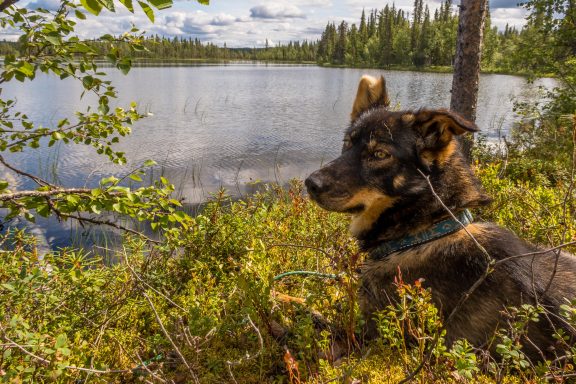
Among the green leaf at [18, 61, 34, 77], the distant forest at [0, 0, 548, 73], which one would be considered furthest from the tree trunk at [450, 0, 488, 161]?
the distant forest at [0, 0, 548, 73]

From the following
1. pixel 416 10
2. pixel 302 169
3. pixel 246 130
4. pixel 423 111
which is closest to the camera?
pixel 423 111

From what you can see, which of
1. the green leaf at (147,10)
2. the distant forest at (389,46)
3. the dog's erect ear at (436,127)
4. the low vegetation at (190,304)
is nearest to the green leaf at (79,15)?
the low vegetation at (190,304)

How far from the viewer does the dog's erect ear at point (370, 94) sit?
13.7 ft

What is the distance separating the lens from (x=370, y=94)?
4195mm

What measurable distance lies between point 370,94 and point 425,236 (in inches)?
76.6

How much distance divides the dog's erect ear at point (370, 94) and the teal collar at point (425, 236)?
1678 millimetres

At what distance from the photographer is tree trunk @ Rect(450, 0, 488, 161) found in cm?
681

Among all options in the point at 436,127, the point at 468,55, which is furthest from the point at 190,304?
the point at 468,55

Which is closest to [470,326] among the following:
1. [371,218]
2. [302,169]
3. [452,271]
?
[452,271]

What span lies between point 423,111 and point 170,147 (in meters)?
11.4

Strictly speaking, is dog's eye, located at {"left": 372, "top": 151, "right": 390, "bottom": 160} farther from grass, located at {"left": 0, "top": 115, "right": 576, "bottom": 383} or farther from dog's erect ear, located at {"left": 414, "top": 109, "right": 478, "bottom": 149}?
grass, located at {"left": 0, "top": 115, "right": 576, "bottom": 383}

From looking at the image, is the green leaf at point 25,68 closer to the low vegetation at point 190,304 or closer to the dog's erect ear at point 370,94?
the low vegetation at point 190,304

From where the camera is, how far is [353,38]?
429 feet

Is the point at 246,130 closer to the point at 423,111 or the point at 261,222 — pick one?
the point at 261,222
